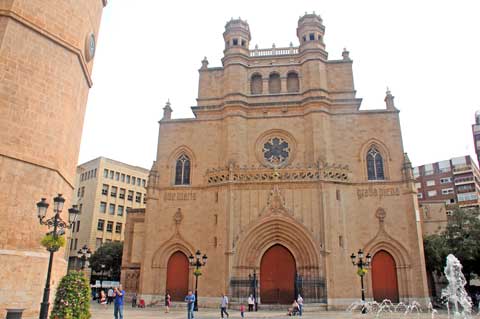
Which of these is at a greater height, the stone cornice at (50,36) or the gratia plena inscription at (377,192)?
the stone cornice at (50,36)

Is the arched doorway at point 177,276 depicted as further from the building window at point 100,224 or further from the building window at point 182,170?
the building window at point 100,224

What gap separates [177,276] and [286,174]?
9913 millimetres

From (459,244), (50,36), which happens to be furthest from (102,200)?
(459,244)

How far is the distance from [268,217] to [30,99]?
14913 mm

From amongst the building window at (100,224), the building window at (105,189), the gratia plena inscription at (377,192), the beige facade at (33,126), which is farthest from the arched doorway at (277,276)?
the building window at (105,189)

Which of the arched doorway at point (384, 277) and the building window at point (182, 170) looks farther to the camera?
the building window at point (182, 170)

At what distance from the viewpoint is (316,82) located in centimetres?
2803

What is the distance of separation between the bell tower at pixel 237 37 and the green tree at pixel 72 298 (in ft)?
74.9

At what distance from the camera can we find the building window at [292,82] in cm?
2965

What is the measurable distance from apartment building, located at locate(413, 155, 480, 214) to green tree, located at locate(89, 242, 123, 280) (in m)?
40.7

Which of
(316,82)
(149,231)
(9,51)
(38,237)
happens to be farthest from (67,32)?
(316,82)

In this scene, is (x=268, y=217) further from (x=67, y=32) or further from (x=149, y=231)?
(x=67, y=32)

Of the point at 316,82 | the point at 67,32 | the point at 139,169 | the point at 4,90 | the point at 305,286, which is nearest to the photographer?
the point at 4,90

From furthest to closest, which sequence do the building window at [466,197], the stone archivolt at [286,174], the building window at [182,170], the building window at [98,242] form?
the building window at [466,197], the building window at [98,242], the building window at [182,170], the stone archivolt at [286,174]
